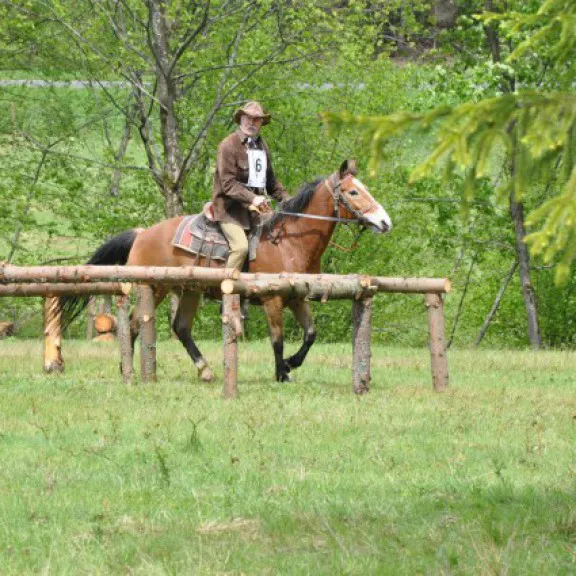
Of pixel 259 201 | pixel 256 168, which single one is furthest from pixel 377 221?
pixel 256 168

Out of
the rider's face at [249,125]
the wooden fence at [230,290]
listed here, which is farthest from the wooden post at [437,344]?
the rider's face at [249,125]

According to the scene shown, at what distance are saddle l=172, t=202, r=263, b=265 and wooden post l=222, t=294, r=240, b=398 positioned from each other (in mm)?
1928

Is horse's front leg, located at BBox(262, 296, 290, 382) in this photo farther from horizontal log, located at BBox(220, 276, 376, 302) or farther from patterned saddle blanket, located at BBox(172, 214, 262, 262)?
horizontal log, located at BBox(220, 276, 376, 302)

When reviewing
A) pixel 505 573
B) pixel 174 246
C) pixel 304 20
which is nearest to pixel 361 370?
pixel 174 246

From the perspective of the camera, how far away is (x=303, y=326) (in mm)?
14797

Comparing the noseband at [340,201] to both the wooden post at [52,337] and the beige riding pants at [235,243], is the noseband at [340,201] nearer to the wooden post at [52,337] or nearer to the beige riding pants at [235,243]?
the beige riding pants at [235,243]

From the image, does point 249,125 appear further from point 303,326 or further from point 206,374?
point 206,374

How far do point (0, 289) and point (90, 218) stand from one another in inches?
576

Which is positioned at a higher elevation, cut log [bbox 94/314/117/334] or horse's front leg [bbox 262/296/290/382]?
horse's front leg [bbox 262/296/290/382]

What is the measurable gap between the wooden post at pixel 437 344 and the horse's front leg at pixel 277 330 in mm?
1636

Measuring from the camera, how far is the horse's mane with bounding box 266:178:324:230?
570 inches

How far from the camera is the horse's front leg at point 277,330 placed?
14570 millimetres

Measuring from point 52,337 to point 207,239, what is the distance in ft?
7.54

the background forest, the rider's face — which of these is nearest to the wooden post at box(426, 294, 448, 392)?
the rider's face
